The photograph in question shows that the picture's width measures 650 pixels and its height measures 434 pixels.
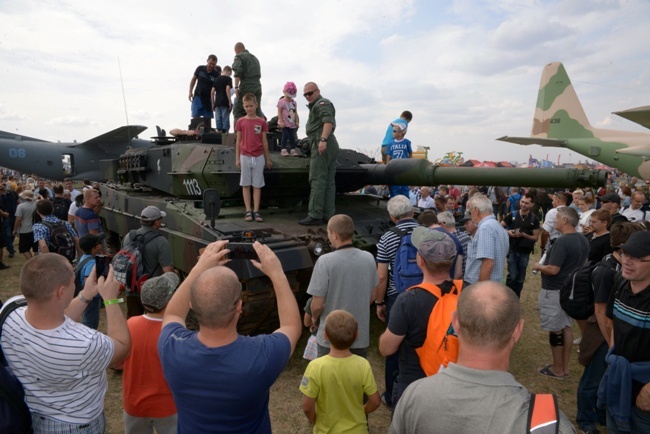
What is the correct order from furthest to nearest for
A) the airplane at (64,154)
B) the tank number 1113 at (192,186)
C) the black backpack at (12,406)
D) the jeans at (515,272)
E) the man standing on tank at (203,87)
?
the airplane at (64,154)
the man standing on tank at (203,87)
the jeans at (515,272)
the tank number 1113 at (192,186)
the black backpack at (12,406)

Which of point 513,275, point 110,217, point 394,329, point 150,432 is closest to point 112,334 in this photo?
point 150,432

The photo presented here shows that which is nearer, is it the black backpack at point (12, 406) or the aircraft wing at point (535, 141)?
the black backpack at point (12, 406)

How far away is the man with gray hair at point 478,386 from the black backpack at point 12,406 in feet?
5.95

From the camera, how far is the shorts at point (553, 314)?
16.5 ft

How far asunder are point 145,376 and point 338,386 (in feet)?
4.15

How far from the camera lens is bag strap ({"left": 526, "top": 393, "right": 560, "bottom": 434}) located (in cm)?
140

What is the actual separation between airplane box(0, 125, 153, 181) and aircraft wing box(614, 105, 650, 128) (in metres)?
17.2

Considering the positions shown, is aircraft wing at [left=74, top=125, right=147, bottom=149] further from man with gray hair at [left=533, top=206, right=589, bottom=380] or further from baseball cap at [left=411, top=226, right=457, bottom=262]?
baseball cap at [left=411, top=226, right=457, bottom=262]

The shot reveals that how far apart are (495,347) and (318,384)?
1.70m

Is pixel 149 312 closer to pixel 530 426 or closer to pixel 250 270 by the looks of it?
pixel 250 270

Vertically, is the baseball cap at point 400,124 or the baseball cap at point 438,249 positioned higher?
the baseball cap at point 400,124

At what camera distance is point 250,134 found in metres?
6.07

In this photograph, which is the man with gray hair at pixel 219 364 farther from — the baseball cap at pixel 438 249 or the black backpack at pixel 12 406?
the baseball cap at pixel 438 249

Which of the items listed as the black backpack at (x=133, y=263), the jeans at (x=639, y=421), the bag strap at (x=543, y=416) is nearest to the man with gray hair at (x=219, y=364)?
the bag strap at (x=543, y=416)
